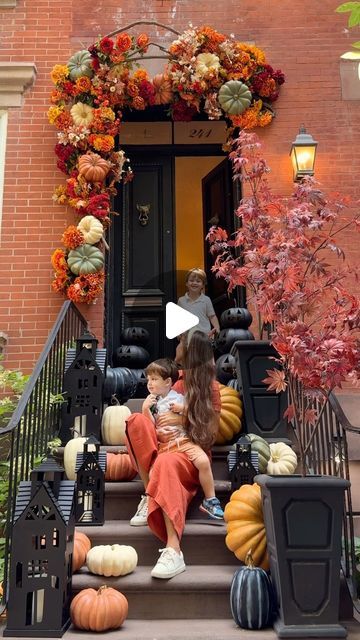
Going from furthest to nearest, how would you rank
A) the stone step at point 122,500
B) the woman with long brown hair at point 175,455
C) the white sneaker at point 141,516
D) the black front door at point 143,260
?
the black front door at point 143,260 < the stone step at point 122,500 < the white sneaker at point 141,516 < the woman with long brown hair at point 175,455

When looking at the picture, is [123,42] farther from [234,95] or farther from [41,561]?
[41,561]

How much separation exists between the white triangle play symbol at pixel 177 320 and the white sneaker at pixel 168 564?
8.25 feet

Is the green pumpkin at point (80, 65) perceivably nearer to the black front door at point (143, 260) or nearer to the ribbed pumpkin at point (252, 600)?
the black front door at point (143, 260)

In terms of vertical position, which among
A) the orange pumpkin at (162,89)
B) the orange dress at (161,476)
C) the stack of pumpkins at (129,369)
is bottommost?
the orange dress at (161,476)

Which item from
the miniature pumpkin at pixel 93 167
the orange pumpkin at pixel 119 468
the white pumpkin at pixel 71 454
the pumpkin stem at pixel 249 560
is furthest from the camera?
the miniature pumpkin at pixel 93 167

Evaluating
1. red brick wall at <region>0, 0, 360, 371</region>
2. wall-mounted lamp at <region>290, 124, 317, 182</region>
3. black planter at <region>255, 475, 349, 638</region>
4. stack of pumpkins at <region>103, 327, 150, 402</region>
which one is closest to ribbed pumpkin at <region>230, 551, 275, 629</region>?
black planter at <region>255, 475, 349, 638</region>

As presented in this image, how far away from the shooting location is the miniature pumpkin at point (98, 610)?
302cm

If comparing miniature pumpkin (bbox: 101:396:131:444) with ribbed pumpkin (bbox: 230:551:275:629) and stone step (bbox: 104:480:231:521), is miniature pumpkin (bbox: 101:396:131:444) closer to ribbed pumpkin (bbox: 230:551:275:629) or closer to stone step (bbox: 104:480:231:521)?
stone step (bbox: 104:480:231:521)

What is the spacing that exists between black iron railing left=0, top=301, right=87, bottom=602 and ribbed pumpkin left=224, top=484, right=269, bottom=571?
124 centimetres

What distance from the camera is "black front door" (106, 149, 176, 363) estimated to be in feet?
22.9

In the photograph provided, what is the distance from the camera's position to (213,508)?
3908 millimetres

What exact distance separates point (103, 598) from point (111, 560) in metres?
0.31

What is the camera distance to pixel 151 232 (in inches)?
282

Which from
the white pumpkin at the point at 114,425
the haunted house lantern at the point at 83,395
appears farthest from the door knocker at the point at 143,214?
the white pumpkin at the point at 114,425
